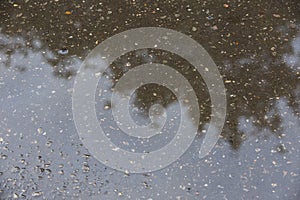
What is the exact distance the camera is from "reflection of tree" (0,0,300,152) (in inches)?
94.0

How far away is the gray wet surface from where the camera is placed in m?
2.10

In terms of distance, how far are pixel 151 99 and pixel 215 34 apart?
54 centimetres

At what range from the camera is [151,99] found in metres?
2.37

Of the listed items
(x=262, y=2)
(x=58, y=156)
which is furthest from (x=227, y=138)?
(x=262, y=2)

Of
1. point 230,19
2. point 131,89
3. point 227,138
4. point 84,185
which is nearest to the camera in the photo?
point 84,185

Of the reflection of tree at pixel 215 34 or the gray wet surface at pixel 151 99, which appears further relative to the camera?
the reflection of tree at pixel 215 34

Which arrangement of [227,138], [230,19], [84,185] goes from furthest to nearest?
[230,19]
[227,138]
[84,185]

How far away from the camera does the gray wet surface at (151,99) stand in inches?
82.5

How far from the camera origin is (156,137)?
225 centimetres

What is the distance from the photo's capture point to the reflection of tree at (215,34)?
239 cm

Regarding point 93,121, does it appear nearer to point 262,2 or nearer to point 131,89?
point 131,89

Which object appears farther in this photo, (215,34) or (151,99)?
(215,34)

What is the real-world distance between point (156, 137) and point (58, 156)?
44 centimetres

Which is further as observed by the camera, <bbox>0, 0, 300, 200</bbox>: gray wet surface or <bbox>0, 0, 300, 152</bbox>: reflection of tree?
<bbox>0, 0, 300, 152</bbox>: reflection of tree
